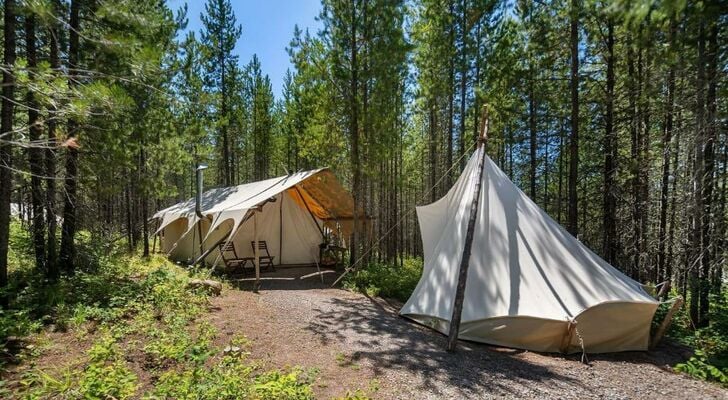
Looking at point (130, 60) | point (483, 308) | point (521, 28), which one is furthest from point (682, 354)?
point (521, 28)

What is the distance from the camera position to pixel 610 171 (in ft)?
28.0

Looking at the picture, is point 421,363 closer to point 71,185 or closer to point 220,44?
point 71,185

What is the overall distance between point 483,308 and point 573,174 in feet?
13.9

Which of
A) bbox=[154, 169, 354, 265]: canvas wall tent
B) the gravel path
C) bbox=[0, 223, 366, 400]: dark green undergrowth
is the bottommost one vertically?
the gravel path

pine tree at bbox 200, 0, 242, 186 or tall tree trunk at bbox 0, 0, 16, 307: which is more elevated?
pine tree at bbox 200, 0, 242, 186

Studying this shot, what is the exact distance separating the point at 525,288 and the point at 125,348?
5.32m

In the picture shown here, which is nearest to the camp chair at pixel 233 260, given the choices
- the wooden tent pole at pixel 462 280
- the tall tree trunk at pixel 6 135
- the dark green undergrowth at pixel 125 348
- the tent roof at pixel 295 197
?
the tent roof at pixel 295 197

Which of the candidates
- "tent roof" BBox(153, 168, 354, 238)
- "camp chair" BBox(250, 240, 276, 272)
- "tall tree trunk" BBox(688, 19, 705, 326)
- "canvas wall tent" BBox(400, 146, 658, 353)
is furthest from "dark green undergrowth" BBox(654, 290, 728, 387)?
"camp chair" BBox(250, 240, 276, 272)

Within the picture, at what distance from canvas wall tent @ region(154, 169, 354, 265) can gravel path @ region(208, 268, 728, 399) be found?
14.2 ft

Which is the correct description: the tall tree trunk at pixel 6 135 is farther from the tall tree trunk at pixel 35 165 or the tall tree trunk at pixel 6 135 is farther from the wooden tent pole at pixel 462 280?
the wooden tent pole at pixel 462 280

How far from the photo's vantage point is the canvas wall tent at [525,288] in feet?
16.4

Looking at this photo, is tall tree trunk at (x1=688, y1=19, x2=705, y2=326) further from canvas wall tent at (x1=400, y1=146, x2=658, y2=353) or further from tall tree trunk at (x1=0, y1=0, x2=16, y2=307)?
tall tree trunk at (x1=0, y1=0, x2=16, y2=307)

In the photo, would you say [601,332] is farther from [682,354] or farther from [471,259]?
[471,259]

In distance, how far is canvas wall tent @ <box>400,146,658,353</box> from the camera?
16.4 ft
